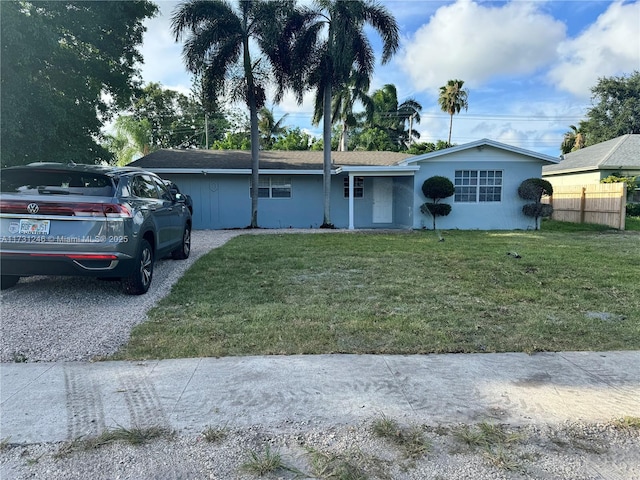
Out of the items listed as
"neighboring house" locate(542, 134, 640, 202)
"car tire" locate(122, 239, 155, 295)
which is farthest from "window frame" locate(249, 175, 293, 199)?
"neighboring house" locate(542, 134, 640, 202)

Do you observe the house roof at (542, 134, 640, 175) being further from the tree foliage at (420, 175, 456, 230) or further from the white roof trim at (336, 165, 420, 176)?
the white roof trim at (336, 165, 420, 176)

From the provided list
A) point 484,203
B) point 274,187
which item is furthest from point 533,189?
point 274,187

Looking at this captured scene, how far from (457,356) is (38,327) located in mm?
4414

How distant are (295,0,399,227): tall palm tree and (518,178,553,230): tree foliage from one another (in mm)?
7160

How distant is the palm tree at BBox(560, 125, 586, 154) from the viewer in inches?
1677

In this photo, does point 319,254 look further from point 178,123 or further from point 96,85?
point 178,123

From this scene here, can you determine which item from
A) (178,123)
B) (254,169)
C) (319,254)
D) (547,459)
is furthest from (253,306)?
(178,123)

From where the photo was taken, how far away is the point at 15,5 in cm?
1037

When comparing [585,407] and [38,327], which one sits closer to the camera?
[585,407]

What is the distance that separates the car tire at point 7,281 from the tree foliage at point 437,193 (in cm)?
1320

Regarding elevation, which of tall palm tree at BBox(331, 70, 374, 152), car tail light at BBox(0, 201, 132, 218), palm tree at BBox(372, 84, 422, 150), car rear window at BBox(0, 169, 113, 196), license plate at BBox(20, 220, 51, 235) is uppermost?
palm tree at BBox(372, 84, 422, 150)

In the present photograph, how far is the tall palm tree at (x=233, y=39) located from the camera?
1491cm

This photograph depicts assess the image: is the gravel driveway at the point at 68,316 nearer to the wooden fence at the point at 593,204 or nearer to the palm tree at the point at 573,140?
the wooden fence at the point at 593,204

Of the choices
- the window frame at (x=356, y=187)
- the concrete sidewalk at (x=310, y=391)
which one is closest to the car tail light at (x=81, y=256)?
the concrete sidewalk at (x=310, y=391)
